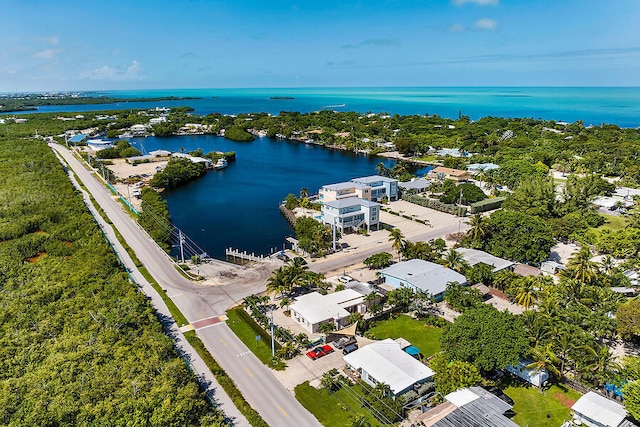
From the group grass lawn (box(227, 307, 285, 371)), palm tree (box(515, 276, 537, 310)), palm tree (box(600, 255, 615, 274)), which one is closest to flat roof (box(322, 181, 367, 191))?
grass lawn (box(227, 307, 285, 371))

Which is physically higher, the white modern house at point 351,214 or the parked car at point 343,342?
the white modern house at point 351,214

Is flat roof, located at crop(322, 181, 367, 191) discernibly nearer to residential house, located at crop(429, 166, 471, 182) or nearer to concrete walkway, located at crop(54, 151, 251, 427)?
residential house, located at crop(429, 166, 471, 182)

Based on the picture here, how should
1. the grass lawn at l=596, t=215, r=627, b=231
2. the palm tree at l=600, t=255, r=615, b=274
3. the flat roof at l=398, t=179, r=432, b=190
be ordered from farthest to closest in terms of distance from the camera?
the flat roof at l=398, t=179, r=432, b=190, the grass lawn at l=596, t=215, r=627, b=231, the palm tree at l=600, t=255, r=615, b=274

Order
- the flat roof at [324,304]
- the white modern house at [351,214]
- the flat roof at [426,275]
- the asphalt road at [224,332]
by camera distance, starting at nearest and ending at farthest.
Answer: the asphalt road at [224,332] < the flat roof at [324,304] < the flat roof at [426,275] < the white modern house at [351,214]

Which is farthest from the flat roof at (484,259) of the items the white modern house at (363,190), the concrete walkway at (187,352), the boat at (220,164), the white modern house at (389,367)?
the boat at (220,164)

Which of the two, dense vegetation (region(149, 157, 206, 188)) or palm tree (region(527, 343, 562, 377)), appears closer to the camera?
palm tree (region(527, 343, 562, 377))

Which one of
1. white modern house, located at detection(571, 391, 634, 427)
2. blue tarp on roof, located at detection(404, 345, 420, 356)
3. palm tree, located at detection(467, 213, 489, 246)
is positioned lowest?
white modern house, located at detection(571, 391, 634, 427)

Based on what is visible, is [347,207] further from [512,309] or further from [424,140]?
[424,140]

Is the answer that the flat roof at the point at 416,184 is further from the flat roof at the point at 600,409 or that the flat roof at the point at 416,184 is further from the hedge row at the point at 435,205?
the flat roof at the point at 600,409
